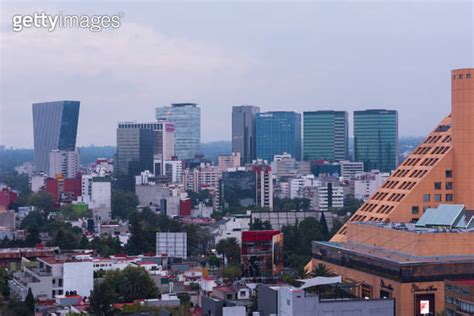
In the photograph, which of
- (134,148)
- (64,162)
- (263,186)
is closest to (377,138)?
(134,148)

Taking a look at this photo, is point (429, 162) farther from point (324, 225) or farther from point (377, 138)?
point (377, 138)

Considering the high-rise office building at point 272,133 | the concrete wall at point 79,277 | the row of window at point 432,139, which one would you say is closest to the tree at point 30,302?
the concrete wall at point 79,277

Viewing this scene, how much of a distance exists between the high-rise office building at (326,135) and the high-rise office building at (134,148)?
3045 centimetres

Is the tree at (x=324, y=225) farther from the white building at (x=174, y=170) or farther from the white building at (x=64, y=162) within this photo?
the white building at (x=64, y=162)

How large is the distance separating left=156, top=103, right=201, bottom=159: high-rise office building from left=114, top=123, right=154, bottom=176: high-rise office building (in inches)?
1965

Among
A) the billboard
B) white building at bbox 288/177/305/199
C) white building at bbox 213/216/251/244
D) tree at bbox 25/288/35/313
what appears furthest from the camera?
white building at bbox 288/177/305/199

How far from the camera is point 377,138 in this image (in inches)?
5733

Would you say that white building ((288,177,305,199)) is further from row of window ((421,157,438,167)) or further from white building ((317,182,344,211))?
row of window ((421,157,438,167))

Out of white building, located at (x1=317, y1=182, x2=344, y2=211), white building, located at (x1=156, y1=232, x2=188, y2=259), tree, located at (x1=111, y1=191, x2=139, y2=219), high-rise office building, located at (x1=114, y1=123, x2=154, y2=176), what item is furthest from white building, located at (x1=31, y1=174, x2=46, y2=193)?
white building, located at (x1=156, y1=232, x2=188, y2=259)

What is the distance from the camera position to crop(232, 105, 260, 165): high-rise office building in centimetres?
17100

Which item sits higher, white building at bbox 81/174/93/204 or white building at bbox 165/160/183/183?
white building at bbox 165/160/183/183

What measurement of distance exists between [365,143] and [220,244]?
94.4 m

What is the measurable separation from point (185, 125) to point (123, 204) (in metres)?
92.6

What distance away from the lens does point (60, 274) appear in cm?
3859
